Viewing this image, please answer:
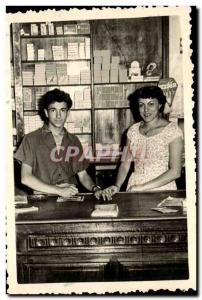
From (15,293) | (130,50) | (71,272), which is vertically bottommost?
(15,293)

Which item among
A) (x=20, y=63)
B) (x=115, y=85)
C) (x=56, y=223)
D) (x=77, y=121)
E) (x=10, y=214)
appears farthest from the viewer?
(x=77, y=121)

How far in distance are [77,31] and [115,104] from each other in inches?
24.8

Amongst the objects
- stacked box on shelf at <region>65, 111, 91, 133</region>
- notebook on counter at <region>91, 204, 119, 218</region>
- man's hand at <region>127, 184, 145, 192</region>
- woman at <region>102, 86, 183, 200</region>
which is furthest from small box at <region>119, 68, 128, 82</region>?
notebook on counter at <region>91, 204, 119, 218</region>

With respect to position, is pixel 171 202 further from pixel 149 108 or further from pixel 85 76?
pixel 85 76

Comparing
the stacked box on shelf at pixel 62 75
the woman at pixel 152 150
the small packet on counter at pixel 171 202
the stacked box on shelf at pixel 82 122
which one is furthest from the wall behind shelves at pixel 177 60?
the stacked box on shelf at pixel 82 122

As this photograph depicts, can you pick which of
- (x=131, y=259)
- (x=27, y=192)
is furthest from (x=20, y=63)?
(x=131, y=259)

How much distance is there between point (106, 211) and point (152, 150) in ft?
1.74

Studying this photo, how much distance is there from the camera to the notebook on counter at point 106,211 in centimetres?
175

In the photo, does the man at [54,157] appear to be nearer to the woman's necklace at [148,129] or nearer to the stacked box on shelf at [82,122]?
the woman's necklace at [148,129]

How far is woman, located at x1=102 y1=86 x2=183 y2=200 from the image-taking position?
2.05 meters

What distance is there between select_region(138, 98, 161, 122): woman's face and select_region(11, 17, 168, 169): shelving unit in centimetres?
17

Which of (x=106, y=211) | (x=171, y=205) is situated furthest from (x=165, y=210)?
(x=106, y=211)

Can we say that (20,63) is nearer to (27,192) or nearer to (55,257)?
(27,192)

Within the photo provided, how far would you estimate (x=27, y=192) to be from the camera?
1.98 meters
